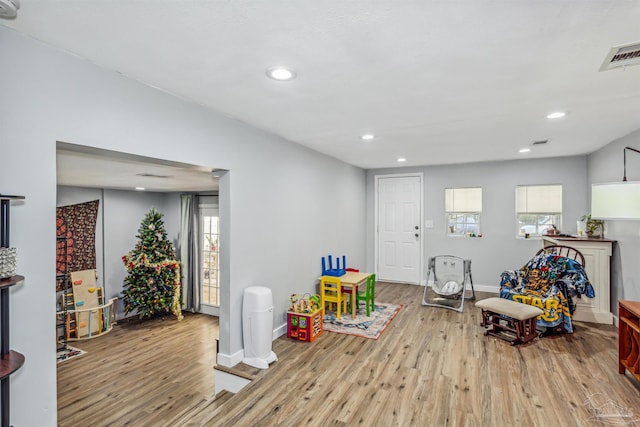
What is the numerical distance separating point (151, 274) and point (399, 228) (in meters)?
4.77

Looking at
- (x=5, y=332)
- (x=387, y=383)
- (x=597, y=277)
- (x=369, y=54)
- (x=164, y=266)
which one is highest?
(x=369, y=54)

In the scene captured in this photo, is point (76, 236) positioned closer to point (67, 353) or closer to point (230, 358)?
point (67, 353)

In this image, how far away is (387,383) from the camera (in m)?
2.84

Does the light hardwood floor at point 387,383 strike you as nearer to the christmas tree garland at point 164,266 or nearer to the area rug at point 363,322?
the area rug at point 363,322

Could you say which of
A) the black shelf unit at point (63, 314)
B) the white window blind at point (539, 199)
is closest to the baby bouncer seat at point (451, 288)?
the white window blind at point (539, 199)

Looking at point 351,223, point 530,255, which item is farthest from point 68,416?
point 530,255

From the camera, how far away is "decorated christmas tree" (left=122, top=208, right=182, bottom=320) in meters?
5.71

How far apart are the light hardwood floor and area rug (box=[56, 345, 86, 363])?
157 mm

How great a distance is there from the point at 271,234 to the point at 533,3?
2984 mm

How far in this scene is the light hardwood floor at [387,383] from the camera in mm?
2414

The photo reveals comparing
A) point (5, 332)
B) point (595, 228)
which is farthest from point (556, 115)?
point (5, 332)

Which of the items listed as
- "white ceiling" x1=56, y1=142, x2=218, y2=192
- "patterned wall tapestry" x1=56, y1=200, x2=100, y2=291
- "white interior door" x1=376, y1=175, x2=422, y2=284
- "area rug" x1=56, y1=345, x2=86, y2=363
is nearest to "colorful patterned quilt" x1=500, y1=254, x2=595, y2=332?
"white interior door" x1=376, y1=175, x2=422, y2=284

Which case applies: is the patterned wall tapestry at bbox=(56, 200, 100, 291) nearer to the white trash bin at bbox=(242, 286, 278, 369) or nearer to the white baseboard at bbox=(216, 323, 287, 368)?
the white baseboard at bbox=(216, 323, 287, 368)

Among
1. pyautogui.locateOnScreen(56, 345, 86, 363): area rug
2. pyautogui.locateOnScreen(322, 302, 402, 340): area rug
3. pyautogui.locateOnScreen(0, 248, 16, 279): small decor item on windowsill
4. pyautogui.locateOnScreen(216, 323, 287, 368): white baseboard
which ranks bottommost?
pyautogui.locateOnScreen(56, 345, 86, 363): area rug
